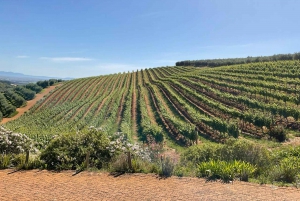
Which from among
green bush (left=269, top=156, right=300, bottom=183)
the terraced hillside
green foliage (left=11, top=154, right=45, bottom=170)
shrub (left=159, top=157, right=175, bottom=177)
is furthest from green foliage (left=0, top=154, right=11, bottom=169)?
green bush (left=269, top=156, right=300, bottom=183)

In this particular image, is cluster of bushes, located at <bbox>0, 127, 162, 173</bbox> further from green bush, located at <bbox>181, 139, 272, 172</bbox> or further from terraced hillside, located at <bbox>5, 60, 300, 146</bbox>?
terraced hillside, located at <bbox>5, 60, 300, 146</bbox>

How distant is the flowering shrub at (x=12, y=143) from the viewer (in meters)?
11.5

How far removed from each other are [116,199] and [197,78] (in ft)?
160

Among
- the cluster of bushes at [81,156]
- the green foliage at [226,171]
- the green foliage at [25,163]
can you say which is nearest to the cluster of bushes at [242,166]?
the green foliage at [226,171]

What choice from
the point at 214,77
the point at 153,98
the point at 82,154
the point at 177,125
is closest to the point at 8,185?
the point at 82,154

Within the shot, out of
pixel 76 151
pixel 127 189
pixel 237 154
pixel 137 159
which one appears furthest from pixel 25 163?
pixel 237 154

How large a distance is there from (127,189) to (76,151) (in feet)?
12.5

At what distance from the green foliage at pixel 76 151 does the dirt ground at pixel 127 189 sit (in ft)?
3.02

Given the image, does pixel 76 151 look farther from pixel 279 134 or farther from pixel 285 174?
pixel 279 134

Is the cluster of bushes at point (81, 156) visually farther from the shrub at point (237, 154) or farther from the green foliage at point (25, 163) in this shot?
the shrub at point (237, 154)

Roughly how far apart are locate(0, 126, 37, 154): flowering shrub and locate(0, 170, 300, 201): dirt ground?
2.51 m

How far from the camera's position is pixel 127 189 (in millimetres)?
8078

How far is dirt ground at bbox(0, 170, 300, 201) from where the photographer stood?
732cm

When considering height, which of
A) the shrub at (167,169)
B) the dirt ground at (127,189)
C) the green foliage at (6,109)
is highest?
the shrub at (167,169)
